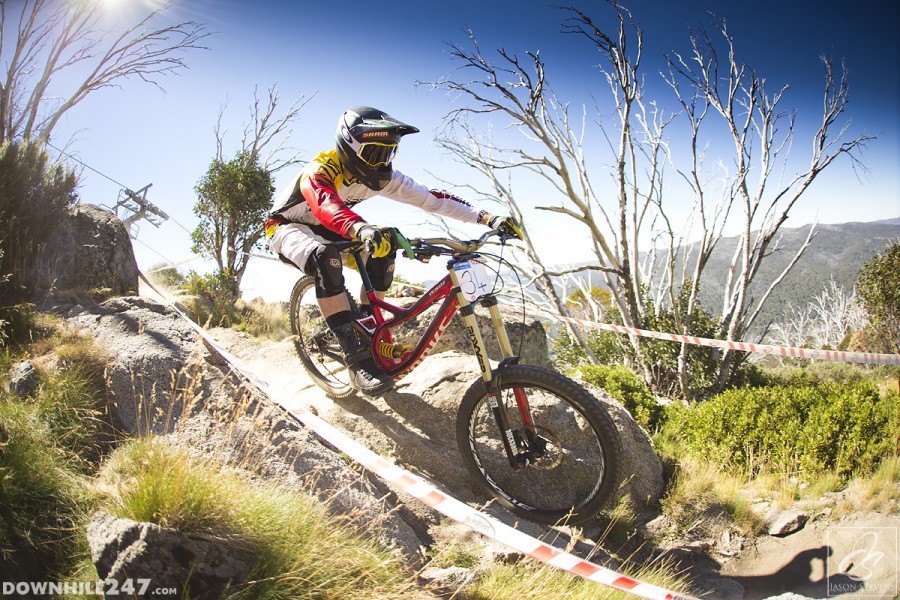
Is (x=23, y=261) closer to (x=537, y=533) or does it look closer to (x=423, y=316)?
(x=423, y=316)

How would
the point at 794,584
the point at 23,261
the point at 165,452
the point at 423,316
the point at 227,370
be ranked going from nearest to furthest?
the point at 165,452 → the point at 794,584 → the point at 227,370 → the point at 23,261 → the point at 423,316

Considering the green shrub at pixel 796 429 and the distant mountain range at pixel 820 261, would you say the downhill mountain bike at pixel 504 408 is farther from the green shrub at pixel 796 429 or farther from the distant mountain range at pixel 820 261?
the distant mountain range at pixel 820 261

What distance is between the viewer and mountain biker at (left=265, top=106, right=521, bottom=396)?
11.4ft

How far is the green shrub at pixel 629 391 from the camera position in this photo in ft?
24.2

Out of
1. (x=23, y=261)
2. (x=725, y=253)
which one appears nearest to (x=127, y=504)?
Result: (x=23, y=261)

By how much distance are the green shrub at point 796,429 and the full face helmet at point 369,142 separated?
17.7 feet

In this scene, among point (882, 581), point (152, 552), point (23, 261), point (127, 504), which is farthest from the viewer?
point (23, 261)

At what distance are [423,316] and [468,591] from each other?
12.9ft

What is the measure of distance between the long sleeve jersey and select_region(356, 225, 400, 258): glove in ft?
2.04

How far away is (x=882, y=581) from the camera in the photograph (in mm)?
3123

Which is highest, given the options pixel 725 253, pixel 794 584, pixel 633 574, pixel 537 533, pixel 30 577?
pixel 725 253

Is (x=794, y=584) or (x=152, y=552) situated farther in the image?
(x=794, y=584)

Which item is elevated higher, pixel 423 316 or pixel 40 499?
pixel 423 316

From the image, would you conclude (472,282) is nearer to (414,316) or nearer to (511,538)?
(414,316)
